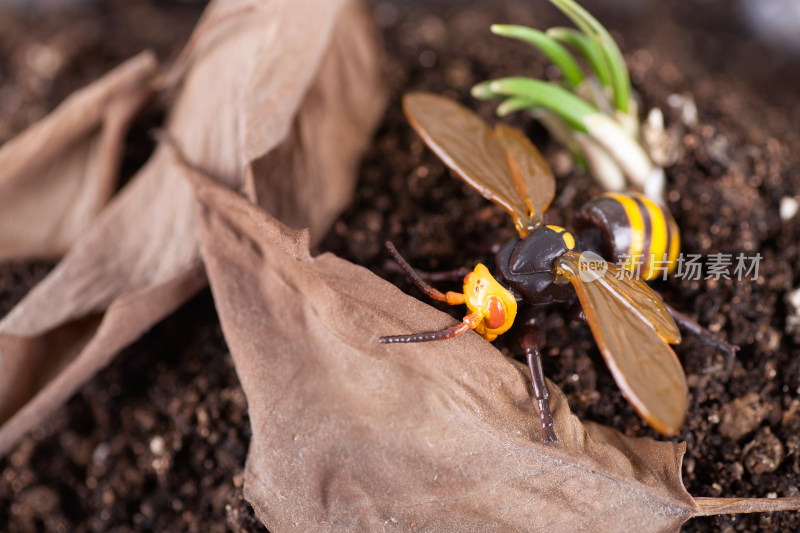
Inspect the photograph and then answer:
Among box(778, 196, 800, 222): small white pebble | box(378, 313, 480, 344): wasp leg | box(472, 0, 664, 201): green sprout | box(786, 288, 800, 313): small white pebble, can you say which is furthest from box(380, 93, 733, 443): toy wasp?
box(778, 196, 800, 222): small white pebble

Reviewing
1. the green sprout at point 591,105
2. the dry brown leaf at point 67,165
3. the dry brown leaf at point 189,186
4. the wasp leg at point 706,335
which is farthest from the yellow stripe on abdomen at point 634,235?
the dry brown leaf at point 67,165

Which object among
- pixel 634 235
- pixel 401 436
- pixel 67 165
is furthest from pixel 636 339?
pixel 67 165

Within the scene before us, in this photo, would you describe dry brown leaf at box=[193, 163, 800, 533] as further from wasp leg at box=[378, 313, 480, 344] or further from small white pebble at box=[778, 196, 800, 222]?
small white pebble at box=[778, 196, 800, 222]

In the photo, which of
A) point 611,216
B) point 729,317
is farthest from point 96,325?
point 729,317

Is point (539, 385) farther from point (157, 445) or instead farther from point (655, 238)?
point (157, 445)

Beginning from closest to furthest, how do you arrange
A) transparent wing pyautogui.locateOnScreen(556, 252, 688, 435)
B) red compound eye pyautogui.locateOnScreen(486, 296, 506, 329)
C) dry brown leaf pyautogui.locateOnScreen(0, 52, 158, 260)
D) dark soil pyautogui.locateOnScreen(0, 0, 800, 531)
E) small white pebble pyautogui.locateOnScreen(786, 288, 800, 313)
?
transparent wing pyautogui.locateOnScreen(556, 252, 688, 435), red compound eye pyautogui.locateOnScreen(486, 296, 506, 329), dark soil pyautogui.locateOnScreen(0, 0, 800, 531), small white pebble pyautogui.locateOnScreen(786, 288, 800, 313), dry brown leaf pyautogui.locateOnScreen(0, 52, 158, 260)

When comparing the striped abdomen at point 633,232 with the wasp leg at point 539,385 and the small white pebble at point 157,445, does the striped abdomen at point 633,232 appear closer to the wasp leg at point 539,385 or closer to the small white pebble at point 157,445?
the wasp leg at point 539,385
